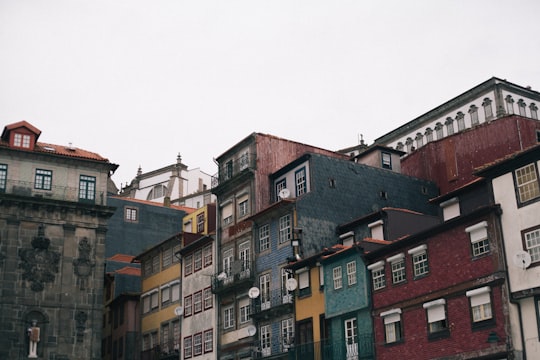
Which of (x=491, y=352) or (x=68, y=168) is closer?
(x=491, y=352)

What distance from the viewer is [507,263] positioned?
118 ft

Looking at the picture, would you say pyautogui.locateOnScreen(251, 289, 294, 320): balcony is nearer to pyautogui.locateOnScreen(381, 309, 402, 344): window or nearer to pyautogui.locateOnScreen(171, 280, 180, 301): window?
pyautogui.locateOnScreen(381, 309, 402, 344): window

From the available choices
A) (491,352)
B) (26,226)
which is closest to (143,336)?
(26,226)

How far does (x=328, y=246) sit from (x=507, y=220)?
62.7ft

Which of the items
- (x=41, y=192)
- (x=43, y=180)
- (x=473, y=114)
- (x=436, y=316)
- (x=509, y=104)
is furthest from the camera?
(x=473, y=114)

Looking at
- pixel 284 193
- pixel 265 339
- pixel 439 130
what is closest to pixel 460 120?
pixel 439 130

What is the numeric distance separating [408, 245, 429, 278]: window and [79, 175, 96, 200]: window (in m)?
35.8

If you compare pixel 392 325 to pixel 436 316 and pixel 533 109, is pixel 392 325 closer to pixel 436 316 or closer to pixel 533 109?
pixel 436 316

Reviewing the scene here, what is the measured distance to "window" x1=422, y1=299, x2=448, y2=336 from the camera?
38.8 metres

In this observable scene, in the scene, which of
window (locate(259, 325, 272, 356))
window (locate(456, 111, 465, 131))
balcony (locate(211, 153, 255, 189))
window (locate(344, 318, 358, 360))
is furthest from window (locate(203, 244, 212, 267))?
window (locate(456, 111, 465, 131))

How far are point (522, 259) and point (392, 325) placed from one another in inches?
390

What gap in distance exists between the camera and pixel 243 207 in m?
60.6

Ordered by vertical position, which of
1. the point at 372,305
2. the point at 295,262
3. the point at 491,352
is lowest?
the point at 491,352

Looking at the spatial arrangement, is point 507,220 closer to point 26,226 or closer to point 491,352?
point 491,352
